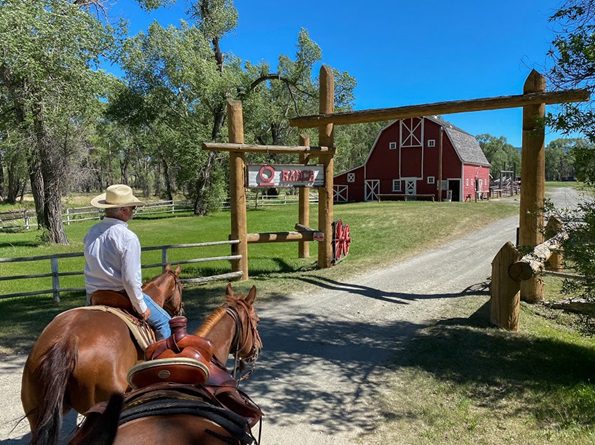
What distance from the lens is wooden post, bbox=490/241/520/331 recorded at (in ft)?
23.0

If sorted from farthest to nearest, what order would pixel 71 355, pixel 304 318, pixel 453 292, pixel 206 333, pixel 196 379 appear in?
pixel 453 292 < pixel 304 318 < pixel 206 333 < pixel 71 355 < pixel 196 379

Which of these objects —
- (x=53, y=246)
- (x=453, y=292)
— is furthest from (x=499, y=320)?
(x=53, y=246)

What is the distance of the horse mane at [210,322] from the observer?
3171 mm

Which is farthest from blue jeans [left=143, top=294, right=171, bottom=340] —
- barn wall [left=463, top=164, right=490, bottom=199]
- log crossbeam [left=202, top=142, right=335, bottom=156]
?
barn wall [left=463, top=164, right=490, bottom=199]

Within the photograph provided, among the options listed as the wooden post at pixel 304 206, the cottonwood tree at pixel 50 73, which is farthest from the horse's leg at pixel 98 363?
the cottonwood tree at pixel 50 73

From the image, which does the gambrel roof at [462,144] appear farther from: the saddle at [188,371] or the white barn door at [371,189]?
the saddle at [188,371]

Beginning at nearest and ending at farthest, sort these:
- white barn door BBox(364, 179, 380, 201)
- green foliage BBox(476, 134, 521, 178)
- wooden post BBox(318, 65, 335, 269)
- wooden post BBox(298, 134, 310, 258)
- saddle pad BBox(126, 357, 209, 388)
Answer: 1. saddle pad BBox(126, 357, 209, 388)
2. wooden post BBox(318, 65, 335, 269)
3. wooden post BBox(298, 134, 310, 258)
4. white barn door BBox(364, 179, 380, 201)
5. green foliage BBox(476, 134, 521, 178)

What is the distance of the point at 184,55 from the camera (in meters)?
30.3

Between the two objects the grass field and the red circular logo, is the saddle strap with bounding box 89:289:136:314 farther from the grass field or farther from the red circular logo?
the red circular logo

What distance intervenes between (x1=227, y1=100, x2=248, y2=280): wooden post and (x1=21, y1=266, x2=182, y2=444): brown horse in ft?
23.3

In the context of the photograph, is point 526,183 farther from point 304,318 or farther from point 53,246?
point 53,246

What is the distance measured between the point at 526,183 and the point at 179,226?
21.3 meters

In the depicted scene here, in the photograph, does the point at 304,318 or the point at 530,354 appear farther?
the point at 304,318

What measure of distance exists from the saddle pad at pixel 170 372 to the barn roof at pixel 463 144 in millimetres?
36626
